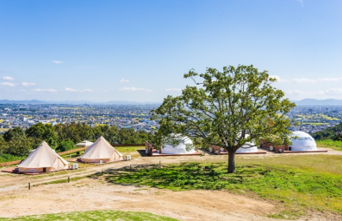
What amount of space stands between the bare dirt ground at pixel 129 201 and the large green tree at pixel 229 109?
24.4 ft

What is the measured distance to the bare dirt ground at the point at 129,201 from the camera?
15.9 m

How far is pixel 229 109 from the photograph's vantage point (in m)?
A: 28.2

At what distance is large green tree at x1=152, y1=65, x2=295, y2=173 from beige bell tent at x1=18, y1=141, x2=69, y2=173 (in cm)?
1272

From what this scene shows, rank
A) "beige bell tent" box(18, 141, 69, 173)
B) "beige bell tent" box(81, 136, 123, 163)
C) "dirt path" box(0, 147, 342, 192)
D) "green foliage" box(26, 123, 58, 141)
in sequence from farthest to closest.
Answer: "green foliage" box(26, 123, 58, 141), "beige bell tent" box(81, 136, 123, 163), "beige bell tent" box(18, 141, 69, 173), "dirt path" box(0, 147, 342, 192)

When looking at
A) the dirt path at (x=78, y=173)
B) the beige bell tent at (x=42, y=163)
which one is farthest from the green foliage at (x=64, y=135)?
the beige bell tent at (x=42, y=163)

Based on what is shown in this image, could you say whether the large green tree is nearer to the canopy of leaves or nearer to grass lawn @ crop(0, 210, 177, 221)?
the canopy of leaves

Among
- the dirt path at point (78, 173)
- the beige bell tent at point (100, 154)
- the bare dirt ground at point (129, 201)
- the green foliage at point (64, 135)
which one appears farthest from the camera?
the green foliage at point (64, 135)

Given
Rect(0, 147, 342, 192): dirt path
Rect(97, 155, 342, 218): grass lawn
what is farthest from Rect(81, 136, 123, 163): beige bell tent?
Rect(97, 155, 342, 218): grass lawn

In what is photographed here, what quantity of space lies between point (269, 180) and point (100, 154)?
22.0 m

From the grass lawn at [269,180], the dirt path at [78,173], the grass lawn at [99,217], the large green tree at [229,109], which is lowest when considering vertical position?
the dirt path at [78,173]

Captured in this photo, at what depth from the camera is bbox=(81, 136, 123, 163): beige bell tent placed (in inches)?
1368

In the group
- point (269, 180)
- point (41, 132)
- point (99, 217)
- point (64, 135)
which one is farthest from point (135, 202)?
point (64, 135)

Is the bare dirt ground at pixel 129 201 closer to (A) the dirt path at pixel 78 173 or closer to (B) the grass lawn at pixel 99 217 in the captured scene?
(A) the dirt path at pixel 78 173

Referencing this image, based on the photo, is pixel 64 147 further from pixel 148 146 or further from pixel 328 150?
pixel 328 150
